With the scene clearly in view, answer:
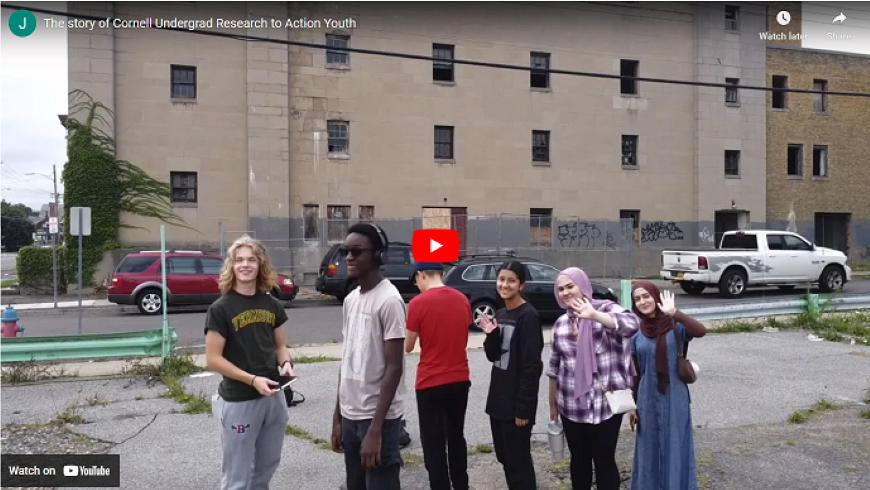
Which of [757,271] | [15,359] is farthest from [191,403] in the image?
[757,271]

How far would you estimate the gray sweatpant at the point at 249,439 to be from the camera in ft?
13.4

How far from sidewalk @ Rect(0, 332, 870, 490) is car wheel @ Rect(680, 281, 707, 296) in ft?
31.6

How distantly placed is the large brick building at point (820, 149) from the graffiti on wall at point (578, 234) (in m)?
9.54

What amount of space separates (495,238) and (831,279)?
1123cm

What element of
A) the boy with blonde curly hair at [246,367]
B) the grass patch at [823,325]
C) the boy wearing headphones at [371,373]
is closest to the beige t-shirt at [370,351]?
the boy wearing headphones at [371,373]

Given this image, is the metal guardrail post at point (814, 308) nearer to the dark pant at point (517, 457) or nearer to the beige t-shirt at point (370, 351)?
the dark pant at point (517, 457)

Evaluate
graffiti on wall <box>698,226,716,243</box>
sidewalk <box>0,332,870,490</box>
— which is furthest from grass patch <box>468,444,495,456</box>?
graffiti on wall <box>698,226,716,243</box>

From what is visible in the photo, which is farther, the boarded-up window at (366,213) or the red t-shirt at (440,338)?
the boarded-up window at (366,213)

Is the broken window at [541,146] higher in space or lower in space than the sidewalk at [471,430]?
higher

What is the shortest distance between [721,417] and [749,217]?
25689 mm

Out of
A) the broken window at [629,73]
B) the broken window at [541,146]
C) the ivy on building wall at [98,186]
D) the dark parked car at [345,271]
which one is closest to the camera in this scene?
the dark parked car at [345,271]

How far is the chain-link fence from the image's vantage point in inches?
958

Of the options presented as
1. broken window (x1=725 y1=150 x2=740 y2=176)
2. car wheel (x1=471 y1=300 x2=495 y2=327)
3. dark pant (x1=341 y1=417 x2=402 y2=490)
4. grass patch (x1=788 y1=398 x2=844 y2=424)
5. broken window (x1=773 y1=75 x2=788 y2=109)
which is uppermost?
broken window (x1=773 y1=75 x2=788 y2=109)

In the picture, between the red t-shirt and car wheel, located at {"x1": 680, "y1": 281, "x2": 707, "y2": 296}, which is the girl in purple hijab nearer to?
the red t-shirt
